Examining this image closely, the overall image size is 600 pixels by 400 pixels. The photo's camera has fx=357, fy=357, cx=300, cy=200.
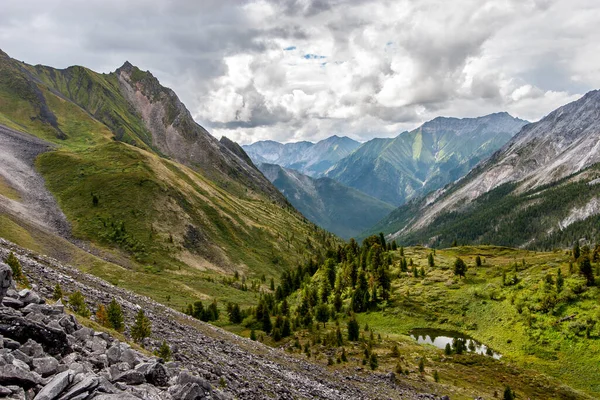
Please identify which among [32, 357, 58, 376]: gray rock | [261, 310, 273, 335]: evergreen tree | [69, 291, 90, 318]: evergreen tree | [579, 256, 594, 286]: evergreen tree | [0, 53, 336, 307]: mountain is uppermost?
[0, 53, 336, 307]: mountain

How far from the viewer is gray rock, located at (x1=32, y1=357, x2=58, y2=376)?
15.1m

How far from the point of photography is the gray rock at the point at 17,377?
13.5m

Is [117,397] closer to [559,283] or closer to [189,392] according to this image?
[189,392]

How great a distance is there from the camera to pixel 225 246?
150 m

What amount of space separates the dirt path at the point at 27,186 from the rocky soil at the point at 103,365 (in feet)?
252

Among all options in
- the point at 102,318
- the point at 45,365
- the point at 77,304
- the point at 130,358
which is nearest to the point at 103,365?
the point at 130,358

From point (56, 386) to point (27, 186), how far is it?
5435 inches

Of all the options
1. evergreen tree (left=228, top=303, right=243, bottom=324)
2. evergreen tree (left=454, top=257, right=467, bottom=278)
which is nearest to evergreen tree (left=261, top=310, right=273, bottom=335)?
evergreen tree (left=228, top=303, right=243, bottom=324)

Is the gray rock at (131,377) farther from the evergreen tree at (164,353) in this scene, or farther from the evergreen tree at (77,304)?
the evergreen tree at (77,304)

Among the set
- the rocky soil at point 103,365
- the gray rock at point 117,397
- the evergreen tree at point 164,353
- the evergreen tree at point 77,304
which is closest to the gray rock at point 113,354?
the rocky soil at point 103,365

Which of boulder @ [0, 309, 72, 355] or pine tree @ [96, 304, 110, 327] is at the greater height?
boulder @ [0, 309, 72, 355]

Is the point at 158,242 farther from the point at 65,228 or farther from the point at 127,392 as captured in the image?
the point at 127,392

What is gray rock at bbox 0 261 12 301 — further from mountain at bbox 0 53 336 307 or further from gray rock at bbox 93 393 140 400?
mountain at bbox 0 53 336 307

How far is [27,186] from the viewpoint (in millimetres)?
122562
